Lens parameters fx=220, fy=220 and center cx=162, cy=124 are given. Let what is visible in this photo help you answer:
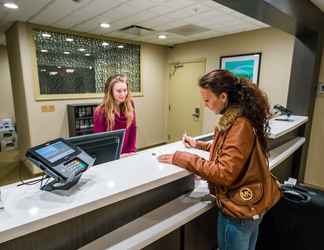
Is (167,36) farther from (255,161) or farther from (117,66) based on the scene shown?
(255,161)

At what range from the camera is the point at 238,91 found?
3.61ft

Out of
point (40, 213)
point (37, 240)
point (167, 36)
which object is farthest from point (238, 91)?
point (167, 36)

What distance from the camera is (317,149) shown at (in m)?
3.38

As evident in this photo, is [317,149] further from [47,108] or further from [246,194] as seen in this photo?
[47,108]

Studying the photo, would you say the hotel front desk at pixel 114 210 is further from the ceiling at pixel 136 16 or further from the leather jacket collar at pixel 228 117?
the ceiling at pixel 136 16

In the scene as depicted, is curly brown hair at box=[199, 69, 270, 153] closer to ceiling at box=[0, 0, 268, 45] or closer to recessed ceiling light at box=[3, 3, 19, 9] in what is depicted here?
ceiling at box=[0, 0, 268, 45]

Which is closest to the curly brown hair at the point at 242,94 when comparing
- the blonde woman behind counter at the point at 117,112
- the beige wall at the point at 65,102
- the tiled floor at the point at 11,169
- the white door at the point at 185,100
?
the blonde woman behind counter at the point at 117,112

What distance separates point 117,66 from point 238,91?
4.13 meters

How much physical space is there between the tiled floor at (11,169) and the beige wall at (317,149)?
15.3 ft

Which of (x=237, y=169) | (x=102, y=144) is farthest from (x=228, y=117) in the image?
(x=102, y=144)

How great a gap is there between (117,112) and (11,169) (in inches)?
138

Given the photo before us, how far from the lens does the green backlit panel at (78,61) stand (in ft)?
12.6

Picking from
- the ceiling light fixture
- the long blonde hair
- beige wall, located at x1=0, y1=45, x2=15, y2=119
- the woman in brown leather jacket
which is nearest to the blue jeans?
the woman in brown leather jacket

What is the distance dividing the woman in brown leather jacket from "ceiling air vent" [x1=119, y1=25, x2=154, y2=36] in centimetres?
305
